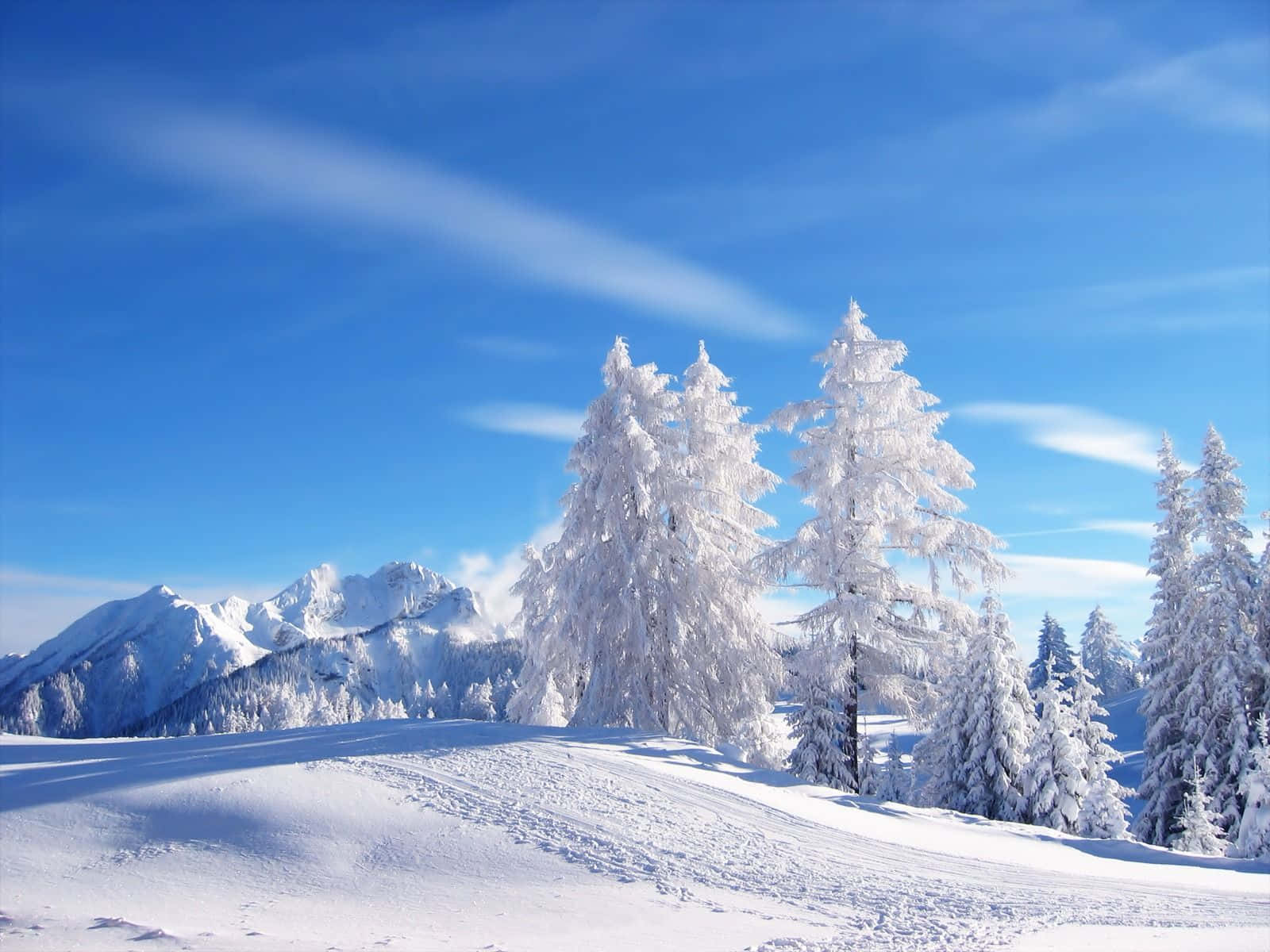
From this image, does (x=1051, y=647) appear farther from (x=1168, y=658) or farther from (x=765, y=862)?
(x=765, y=862)

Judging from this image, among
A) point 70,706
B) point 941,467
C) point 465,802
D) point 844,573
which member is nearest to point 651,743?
point 465,802

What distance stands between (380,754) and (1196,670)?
25.9m

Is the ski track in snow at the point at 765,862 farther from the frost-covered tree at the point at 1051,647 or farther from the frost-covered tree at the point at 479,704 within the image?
the frost-covered tree at the point at 479,704

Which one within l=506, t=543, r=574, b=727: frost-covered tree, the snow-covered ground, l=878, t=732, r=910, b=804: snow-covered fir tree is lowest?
l=878, t=732, r=910, b=804: snow-covered fir tree

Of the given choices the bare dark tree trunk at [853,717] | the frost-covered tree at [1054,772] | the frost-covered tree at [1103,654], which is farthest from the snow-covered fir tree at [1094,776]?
the frost-covered tree at [1103,654]

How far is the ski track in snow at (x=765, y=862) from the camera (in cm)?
882

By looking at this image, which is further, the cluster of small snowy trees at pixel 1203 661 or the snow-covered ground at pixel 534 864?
the cluster of small snowy trees at pixel 1203 661

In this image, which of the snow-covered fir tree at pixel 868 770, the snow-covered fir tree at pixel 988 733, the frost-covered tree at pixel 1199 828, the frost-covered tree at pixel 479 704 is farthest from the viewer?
the frost-covered tree at pixel 479 704

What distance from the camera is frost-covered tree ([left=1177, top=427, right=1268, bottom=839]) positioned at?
24.8m

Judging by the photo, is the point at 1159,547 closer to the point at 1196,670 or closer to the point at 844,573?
the point at 1196,670

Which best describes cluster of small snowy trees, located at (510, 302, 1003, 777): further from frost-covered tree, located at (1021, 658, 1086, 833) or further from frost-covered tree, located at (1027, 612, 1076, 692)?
frost-covered tree, located at (1027, 612, 1076, 692)

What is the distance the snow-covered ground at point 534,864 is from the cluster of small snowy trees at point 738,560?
4.74m

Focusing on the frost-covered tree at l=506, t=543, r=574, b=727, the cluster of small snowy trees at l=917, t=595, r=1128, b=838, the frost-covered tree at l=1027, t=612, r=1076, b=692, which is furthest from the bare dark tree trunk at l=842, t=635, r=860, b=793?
the frost-covered tree at l=1027, t=612, r=1076, b=692

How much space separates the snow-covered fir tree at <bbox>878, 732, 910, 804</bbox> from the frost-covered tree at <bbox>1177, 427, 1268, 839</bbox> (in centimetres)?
1346
